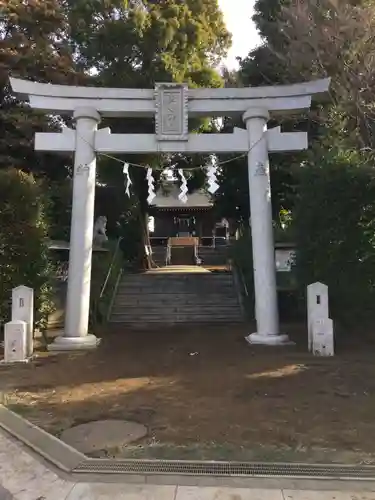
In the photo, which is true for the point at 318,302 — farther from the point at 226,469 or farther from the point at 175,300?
the point at 175,300

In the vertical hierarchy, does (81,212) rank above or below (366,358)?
above

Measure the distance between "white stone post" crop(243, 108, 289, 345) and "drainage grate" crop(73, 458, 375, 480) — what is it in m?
6.13

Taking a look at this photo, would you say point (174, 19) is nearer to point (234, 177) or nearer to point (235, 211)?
point (234, 177)

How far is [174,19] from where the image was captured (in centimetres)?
1666

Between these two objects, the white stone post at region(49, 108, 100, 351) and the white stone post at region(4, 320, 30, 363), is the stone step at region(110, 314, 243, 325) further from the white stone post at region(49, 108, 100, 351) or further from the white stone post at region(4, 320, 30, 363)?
the white stone post at region(4, 320, 30, 363)

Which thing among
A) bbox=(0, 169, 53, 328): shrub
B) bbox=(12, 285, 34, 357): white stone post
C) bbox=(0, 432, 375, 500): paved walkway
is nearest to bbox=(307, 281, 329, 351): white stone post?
bbox=(12, 285, 34, 357): white stone post

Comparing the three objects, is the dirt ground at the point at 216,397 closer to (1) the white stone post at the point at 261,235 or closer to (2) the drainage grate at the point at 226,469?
(2) the drainage grate at the point at 226,469

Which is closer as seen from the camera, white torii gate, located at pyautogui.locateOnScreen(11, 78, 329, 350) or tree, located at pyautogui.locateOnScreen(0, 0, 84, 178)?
white torii gate, located at pyautogui.locateOnScreen(11, 78, 329, 350)

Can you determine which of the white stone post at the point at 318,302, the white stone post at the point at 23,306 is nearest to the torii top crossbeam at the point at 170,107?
the white stone post at the point at 23,306

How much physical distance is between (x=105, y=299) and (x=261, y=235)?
574cm

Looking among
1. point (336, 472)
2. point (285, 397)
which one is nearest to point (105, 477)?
point (336, 472)

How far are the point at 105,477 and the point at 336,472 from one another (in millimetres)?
1858

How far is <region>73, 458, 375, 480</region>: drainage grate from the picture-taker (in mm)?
3861

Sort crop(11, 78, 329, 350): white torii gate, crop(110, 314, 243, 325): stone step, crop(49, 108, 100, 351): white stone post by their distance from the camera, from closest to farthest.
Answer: crop(49, 108, 100, 351): white stone post < crop(11, 78, 329, 350): white torii gate < crop(110, 314, 243, 325): stone step
